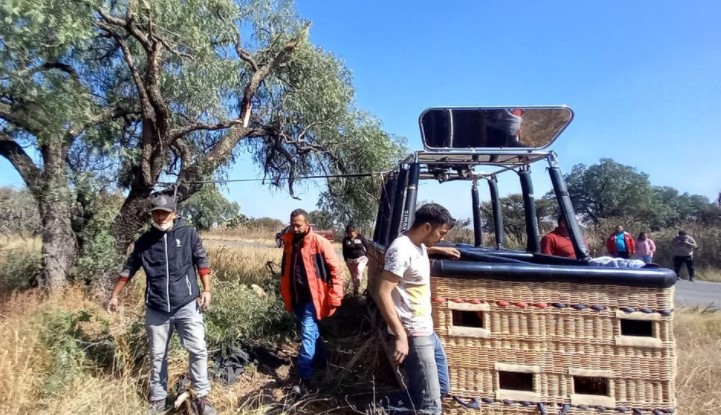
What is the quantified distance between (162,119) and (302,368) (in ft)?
13.4

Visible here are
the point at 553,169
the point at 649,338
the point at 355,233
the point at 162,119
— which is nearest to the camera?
the point at 649,338

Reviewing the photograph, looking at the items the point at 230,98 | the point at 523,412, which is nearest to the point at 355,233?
the point at 230,98

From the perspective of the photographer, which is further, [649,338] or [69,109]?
[69,109]

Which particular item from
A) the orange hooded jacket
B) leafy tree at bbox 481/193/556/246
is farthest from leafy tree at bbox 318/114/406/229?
the orange hooded jacket

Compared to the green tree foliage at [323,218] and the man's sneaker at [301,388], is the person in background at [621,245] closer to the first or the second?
the green tree foliage at [323,218]

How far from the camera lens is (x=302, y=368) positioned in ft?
13.6

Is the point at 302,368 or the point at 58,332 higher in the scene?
the point at 58,332

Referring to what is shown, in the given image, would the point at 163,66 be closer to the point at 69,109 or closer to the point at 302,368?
the point at 69,109

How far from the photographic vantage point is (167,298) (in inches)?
144

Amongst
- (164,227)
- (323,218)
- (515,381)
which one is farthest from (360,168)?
(515,381)

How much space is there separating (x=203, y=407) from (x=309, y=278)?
1393mm

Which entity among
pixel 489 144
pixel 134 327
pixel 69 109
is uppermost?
pixel 69 109

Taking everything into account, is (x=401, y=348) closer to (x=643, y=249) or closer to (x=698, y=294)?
(x=698, y=294)

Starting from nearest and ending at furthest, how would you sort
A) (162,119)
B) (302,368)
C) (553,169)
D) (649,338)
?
(649,338), (553,169), (302,368), (162,119)
